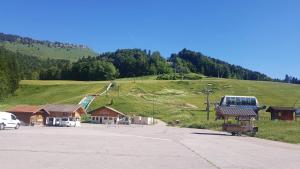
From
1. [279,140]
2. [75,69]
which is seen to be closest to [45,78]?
[75,69]

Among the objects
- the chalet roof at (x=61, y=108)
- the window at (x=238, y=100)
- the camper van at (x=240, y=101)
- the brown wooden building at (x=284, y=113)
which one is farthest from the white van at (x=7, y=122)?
the window at (x=238, y=100)

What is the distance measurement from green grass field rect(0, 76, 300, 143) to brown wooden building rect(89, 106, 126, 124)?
15.9ft

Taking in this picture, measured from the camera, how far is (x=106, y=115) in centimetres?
10938

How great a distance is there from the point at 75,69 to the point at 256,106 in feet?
349

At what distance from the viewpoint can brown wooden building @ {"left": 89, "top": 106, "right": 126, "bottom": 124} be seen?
10919cm

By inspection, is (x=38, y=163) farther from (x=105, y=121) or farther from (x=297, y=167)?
(x=105, y=121)

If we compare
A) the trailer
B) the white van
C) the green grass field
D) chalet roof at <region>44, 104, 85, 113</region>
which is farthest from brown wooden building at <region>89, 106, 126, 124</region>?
the white van

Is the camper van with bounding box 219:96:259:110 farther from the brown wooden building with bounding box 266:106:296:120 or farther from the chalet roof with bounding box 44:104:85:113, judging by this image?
the chalet roof with bounding box 44:104:85:113

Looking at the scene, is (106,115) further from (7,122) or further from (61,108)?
(7,122)

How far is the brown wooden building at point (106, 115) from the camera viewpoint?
109188 mm

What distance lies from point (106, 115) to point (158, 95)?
36454mm

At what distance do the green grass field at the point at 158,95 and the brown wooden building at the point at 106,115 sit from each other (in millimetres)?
4852

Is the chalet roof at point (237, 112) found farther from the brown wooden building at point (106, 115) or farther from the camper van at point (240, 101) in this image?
the brown wooden building at point (106, 115)

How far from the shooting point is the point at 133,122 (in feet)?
350
